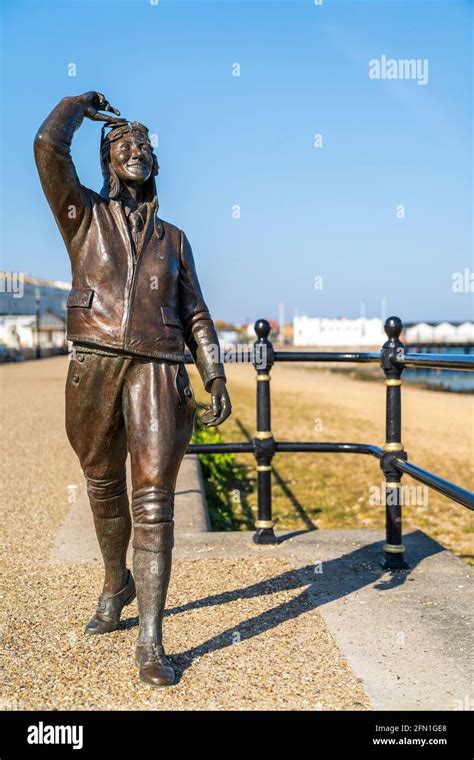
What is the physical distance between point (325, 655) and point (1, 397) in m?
15.7

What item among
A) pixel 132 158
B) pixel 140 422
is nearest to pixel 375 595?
pixel 140 422

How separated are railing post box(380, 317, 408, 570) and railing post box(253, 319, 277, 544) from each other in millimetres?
778

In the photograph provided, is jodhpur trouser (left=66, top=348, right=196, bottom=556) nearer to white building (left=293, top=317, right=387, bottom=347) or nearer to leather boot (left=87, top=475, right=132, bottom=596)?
leather boot (left=87, top=475, right=132, bottom=596)

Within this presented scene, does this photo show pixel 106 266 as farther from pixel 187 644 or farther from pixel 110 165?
pixel 187 644

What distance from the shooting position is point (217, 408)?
131 inches

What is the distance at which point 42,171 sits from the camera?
3109 millimetres

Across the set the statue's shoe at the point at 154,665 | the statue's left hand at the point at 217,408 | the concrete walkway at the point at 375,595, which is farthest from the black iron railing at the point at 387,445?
the statue's shoe at the point at 154,665

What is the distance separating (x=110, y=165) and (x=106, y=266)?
0.45 m

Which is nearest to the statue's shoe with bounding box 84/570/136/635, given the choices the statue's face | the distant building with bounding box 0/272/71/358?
the statue's face

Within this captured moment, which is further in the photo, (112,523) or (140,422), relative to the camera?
(112,523)

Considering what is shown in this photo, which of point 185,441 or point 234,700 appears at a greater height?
point 185,441

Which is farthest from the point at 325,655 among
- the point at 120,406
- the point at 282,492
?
the point at 282,492

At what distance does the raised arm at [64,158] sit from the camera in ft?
10.1

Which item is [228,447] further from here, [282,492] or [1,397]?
[1,397]
